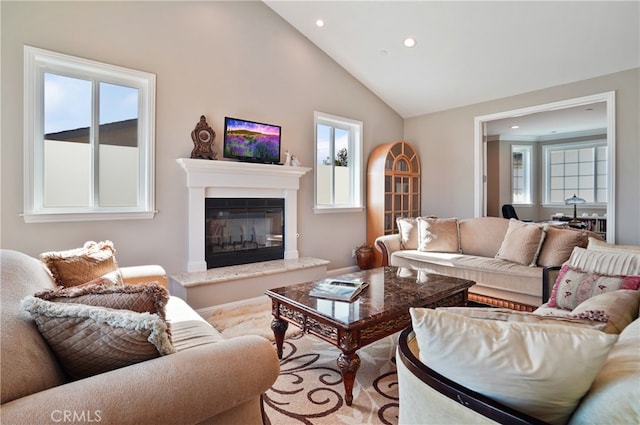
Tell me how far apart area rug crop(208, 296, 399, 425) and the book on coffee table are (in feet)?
1.63

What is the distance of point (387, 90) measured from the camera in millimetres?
5176

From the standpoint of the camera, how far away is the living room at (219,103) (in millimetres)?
2705

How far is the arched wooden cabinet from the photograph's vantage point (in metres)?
5.04

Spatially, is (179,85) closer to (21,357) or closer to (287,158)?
(287,158)

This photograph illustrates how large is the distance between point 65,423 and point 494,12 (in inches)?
172

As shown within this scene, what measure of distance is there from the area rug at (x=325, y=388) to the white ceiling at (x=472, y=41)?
343 cm

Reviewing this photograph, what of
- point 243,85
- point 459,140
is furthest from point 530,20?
point 243,85

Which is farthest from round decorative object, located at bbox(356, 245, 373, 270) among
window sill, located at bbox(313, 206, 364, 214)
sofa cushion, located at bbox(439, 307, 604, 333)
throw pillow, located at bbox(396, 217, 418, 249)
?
sofa cushion, located at bbox(439, 307, 604, 333)

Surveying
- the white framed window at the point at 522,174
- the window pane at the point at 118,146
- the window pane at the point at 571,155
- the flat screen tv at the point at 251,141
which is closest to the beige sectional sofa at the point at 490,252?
the flat screen tv at the point at 251,141

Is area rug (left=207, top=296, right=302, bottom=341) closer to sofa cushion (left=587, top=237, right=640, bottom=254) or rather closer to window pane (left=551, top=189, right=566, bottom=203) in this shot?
sofa cushion (left=587, top=237, right=640, bottom=254)

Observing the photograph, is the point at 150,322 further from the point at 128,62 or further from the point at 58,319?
the point at 128,62

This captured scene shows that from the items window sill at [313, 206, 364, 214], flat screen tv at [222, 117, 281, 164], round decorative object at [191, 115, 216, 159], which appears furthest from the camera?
window sill at [313, 206, 364, 214]

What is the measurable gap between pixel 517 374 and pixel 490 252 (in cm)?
352

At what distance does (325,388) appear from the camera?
1.99 m
